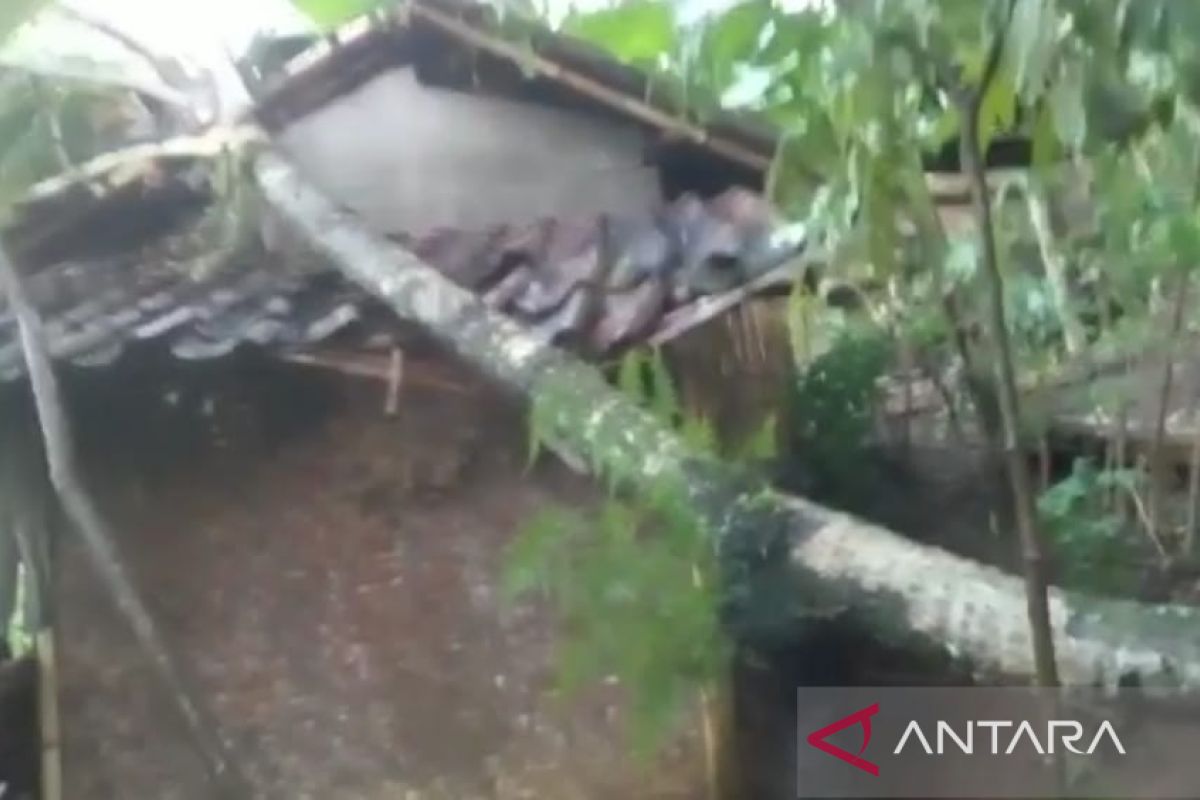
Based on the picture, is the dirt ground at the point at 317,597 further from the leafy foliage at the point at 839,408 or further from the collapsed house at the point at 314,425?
the leafy foliage at the point at 839,408

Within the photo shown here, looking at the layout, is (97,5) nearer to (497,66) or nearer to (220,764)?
(497,66)

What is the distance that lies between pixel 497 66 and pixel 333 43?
16cm

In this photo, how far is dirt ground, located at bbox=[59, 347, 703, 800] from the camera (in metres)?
1.32

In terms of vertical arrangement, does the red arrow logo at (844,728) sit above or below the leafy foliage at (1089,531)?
above

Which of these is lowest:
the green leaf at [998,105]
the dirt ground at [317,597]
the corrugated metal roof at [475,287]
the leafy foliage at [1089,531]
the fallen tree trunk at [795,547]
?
the dirt ground at [317,597]

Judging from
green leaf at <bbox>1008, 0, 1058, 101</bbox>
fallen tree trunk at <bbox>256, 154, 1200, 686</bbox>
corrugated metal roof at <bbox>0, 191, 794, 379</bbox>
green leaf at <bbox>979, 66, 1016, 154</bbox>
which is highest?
green leaf at <bbox>1008, 0, 1058, 101</bbox>

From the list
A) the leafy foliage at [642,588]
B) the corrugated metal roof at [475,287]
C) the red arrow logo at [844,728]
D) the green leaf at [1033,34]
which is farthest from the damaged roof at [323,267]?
the red arrow logo at [844,728]

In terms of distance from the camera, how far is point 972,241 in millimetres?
1089

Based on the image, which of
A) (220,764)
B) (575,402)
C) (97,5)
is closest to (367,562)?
(220,764)

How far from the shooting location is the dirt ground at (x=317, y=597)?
4.32 ft

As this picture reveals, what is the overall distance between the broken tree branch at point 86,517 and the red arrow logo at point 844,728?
701 millimetres

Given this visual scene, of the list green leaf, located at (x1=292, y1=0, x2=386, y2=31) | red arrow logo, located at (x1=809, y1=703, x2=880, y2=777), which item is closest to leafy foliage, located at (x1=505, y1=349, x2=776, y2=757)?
red arrow logo, located at (x1=809, y1=703, x2=880, y2=777)

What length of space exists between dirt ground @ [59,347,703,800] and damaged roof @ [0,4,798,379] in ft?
0.22

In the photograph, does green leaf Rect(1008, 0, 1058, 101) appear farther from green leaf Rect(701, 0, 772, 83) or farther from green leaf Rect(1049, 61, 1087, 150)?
green leaf Rect(701, 0, 772, 83)
